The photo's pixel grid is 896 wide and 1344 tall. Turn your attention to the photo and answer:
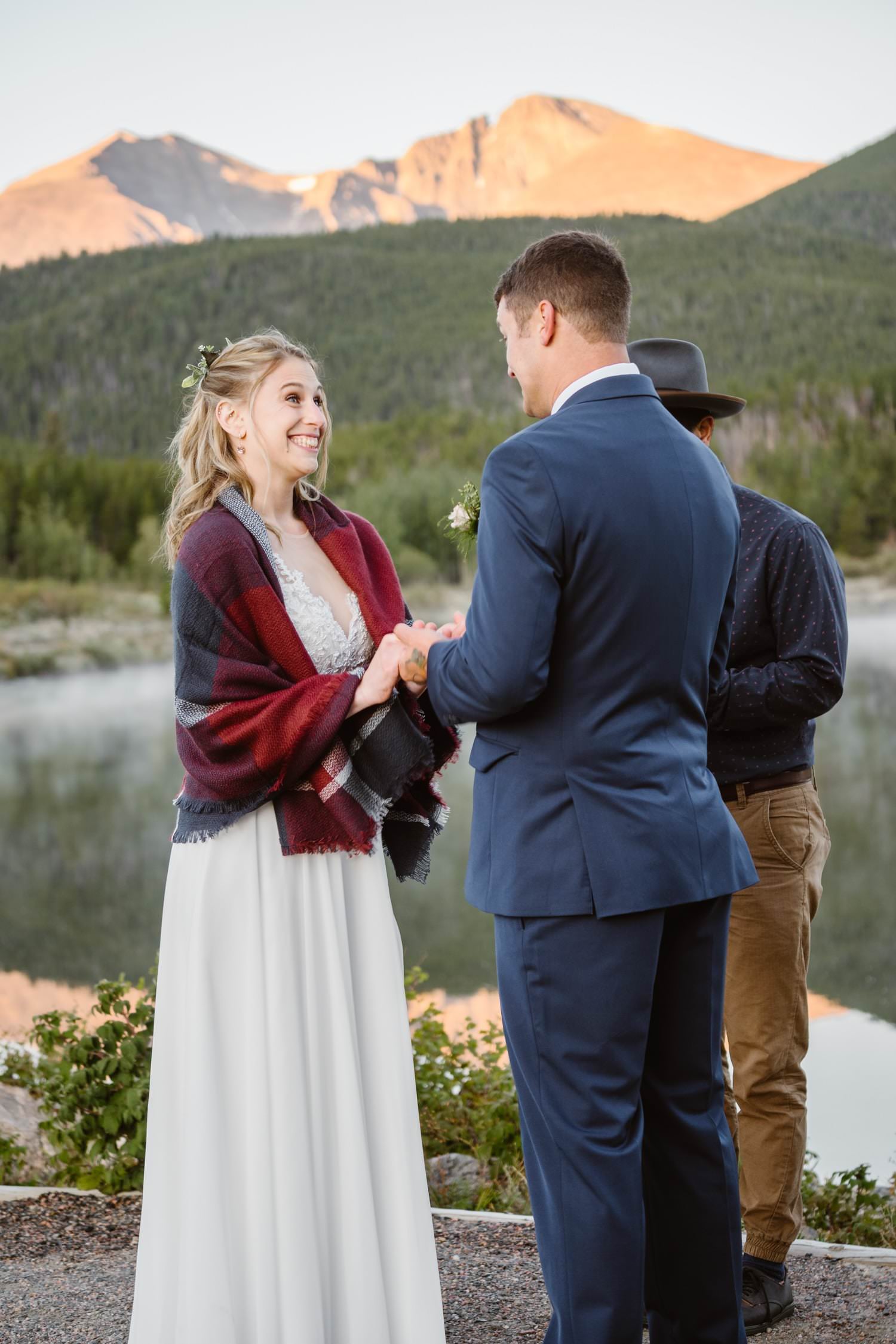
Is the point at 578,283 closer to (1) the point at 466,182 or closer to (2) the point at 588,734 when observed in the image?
(2) the point at 588,734

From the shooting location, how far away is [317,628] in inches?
75.2

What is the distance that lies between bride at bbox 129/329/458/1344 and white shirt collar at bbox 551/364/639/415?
463mm

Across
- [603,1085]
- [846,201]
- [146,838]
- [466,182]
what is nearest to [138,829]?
[146,838]

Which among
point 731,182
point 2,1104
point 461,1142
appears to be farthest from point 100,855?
point 731,182

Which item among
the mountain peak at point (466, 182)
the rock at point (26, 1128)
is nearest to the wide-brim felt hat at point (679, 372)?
the rock at point (26, 1128)

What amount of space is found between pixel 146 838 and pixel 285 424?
8.18 metres

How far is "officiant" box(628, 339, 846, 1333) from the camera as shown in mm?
2150

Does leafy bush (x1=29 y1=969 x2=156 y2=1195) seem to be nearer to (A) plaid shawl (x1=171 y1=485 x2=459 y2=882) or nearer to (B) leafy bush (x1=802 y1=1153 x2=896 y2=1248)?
(A) plaid shawl (x1=171 y1=485 x2=459 y2=882)

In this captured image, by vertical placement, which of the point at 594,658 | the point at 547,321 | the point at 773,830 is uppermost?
the point at 547,321

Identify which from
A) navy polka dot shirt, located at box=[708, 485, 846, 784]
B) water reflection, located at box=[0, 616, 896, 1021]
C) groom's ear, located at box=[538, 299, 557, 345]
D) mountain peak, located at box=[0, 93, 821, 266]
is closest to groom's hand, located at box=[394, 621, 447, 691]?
groom's ear, located at box=[538, 299, 557, 345]

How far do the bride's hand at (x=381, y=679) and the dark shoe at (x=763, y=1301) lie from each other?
1313 mm

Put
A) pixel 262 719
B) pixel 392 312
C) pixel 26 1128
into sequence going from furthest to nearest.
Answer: pixel 392 312 → pixel 26 1128 → pixel 262 719

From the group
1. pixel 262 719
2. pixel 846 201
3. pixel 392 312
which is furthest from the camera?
pixel 846 201

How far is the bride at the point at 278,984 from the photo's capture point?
179 cm
